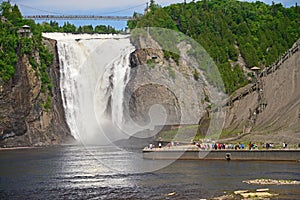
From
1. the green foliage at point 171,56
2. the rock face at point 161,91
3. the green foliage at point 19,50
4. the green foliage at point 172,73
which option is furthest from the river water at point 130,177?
the green foliage at point 171,56

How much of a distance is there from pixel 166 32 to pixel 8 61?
4388 cm

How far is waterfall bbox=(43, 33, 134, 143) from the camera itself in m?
116

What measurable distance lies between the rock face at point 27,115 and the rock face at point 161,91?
16251 mm

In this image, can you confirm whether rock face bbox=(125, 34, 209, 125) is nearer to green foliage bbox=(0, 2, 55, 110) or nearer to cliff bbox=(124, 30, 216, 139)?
cliff bbox=(124, 30, 216, 139)

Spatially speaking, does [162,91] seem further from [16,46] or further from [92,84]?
[16,46]

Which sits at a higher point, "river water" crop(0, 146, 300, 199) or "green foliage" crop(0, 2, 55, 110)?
"green foliage" crop(0, 2, 55, 110)

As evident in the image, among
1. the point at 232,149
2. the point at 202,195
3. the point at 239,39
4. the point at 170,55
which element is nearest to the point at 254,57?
the point at 239,39

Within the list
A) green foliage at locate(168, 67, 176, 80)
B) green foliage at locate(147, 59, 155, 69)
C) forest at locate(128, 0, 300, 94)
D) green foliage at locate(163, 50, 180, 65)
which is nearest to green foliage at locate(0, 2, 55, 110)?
green foliage at locate(147, 59, 155, 69)

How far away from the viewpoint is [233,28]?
152 m

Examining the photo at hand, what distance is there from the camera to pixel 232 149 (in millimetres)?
64938

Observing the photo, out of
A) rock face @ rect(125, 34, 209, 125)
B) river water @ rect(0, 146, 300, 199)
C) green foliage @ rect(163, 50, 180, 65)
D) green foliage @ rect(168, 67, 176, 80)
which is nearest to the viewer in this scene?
river water @ rect(0, 146, 300, 199)

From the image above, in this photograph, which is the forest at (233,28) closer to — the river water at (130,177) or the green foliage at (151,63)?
the green foliage at (151,63)

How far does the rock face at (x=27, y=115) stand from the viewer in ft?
337

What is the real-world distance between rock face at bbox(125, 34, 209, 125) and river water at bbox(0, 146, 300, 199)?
50035 mm
